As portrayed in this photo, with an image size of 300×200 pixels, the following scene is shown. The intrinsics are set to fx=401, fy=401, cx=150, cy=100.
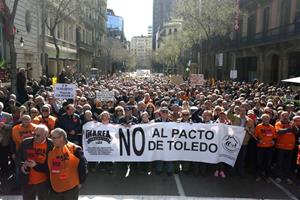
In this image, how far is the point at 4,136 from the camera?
7996mm

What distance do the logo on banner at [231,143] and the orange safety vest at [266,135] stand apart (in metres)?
0.49

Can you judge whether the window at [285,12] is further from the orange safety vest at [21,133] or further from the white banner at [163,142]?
the orange safety vest at [21,133]

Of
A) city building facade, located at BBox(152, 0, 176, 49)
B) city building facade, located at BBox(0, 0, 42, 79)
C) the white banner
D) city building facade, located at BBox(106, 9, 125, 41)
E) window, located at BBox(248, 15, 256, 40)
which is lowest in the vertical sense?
the white banner

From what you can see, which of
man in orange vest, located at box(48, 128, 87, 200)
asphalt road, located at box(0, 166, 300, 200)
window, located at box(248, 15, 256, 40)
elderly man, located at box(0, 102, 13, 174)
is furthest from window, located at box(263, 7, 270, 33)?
man in orange vest, located at box(48, 128, 87, 200)

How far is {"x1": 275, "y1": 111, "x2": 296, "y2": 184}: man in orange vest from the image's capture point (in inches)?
340

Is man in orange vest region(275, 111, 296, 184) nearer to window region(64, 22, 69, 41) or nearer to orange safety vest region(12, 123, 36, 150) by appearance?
orange safety vest region(12, 123, 36, 150)

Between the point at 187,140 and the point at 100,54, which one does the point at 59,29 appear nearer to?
the point at 187,140

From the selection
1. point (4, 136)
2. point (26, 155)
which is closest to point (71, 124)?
point (4, 136)

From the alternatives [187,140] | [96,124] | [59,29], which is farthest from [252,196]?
[59,29]

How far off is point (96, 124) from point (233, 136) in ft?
10.1

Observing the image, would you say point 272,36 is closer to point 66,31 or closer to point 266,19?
point 266,19

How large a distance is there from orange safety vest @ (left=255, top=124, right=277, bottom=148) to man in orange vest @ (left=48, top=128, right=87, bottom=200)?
469 centimetres

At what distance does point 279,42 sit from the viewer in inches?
1147

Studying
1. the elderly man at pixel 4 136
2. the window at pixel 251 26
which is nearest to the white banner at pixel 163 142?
the elderly man at pixel 4 136
